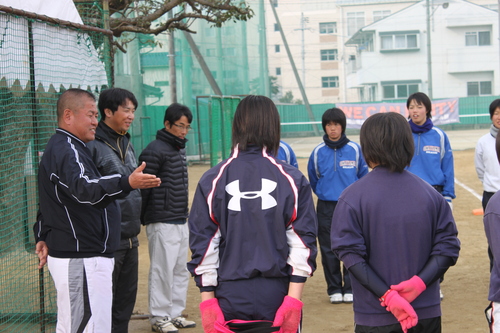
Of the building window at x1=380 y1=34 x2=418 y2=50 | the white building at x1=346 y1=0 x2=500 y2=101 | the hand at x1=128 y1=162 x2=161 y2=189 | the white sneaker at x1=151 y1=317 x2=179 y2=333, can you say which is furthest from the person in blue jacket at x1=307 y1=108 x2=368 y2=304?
the building window at x1=380 y1=34 x2=418 y2=50

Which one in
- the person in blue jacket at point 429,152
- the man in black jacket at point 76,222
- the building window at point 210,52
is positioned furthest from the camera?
the building window at point 210,52

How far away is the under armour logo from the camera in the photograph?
2812 millimetres

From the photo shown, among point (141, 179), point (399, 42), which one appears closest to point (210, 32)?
point (141, 179)

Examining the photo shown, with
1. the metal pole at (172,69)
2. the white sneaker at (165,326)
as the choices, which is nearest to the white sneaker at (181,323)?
the white sneaker at (165,326)

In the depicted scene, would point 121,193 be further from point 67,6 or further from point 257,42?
point 257,42

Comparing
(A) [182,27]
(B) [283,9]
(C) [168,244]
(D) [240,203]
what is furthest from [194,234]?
(B) [283,9]

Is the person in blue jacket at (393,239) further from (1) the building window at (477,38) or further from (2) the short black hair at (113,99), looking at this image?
(1) the building window at (477,38)

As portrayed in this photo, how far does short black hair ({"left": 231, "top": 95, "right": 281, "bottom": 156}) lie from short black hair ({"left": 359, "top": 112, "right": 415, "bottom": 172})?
477mm

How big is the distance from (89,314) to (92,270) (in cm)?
26

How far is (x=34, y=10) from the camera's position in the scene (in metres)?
4.58

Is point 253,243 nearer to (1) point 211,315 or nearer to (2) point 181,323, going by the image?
(1) point 211,315

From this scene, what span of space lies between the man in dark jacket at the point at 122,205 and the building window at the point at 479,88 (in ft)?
146

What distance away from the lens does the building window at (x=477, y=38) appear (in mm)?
45719

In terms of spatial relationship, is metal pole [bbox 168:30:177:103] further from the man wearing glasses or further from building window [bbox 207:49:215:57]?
the man wearing glasses
